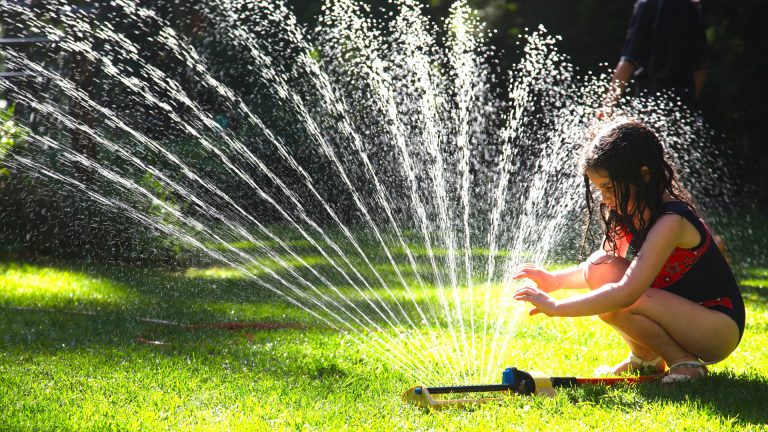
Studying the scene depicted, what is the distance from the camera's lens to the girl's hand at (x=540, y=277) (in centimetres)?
335

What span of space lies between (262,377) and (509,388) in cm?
92

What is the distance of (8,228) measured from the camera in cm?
663

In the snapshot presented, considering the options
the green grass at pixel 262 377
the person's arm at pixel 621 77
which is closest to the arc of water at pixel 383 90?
the person's arm at pixel 621 77

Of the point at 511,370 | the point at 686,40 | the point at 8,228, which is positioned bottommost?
the point at 8,228

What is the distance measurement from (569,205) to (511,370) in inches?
142

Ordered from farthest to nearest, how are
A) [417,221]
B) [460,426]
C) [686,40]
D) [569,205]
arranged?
[417,221]
[569,205]
[686,40]
[460,426]

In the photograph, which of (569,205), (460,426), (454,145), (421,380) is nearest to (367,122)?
(454,145)

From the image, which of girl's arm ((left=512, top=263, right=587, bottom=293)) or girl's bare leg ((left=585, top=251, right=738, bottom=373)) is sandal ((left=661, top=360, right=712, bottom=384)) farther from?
girl's arm ((left=512, top=263, right=587, bottom=293))

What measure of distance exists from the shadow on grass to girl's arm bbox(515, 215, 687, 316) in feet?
0.91

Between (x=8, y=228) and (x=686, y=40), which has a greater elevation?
(x=686, y=40)

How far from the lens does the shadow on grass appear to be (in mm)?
2785

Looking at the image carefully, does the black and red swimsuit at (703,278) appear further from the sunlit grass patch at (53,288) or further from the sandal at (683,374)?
the sunlit grass patch at (53,288)

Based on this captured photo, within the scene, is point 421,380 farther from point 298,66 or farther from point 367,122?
point 298,66

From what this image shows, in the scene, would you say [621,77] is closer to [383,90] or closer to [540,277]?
[540,277]
